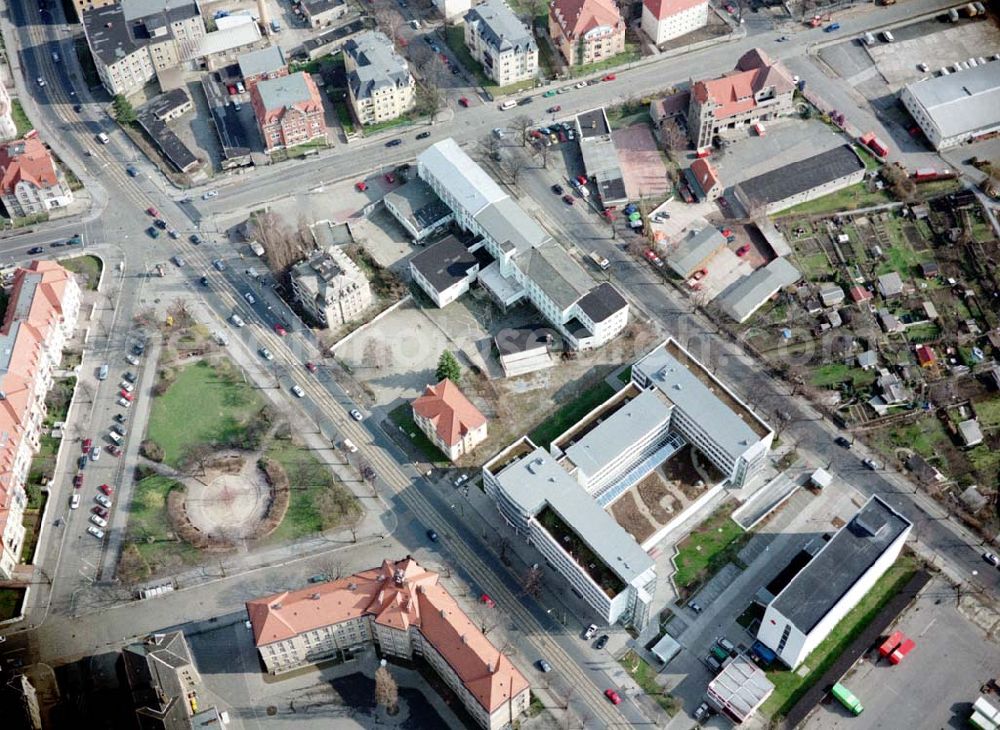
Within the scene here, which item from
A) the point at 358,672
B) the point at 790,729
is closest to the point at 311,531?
the point at 358,672

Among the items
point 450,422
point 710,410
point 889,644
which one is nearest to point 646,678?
point 889,644

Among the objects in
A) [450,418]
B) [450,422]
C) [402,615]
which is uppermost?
[450,418]

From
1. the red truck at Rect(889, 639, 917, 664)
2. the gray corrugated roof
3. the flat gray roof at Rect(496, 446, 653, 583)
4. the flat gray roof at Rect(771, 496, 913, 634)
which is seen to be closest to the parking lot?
the red truck at Rect(889, 639, 917, 664)

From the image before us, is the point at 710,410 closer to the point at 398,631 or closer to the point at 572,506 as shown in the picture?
the point at 572,506

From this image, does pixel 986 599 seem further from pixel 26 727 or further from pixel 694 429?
pixel 26 727

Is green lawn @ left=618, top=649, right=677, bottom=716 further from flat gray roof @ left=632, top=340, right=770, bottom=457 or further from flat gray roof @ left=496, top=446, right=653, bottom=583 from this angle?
flat gray roof @ left=632, top=340, right=770, bottom=457

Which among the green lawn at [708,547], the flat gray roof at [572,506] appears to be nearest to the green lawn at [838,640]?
the green lawn at [708,547]
